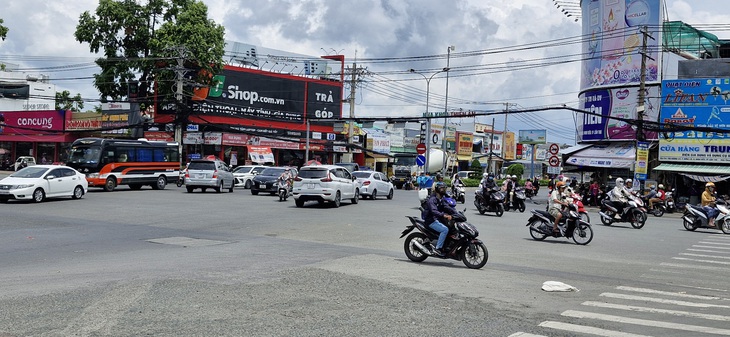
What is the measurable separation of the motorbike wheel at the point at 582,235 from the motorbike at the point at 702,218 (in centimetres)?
778

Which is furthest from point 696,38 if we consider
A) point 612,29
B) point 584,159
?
point 584,159

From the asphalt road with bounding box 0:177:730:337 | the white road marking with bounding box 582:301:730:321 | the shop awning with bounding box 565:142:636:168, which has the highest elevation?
the shop awning with bounding box 565:142:636:168

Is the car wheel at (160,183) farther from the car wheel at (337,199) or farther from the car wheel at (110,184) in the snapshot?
the car wheel at (337,199)

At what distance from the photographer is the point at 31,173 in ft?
86.0

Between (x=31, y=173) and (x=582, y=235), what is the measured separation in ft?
67.8

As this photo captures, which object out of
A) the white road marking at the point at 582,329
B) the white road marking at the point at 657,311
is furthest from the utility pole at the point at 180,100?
the white road marking at the point at 582,329

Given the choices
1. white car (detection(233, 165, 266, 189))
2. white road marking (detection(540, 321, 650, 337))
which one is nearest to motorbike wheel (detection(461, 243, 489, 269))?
white road marking (detection(540, 321, 650, 337))

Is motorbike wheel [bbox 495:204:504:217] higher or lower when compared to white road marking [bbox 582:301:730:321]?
higher

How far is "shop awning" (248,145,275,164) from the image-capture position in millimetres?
57562

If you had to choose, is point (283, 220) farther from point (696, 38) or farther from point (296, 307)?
point (696, 38)

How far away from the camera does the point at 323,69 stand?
68.2 m

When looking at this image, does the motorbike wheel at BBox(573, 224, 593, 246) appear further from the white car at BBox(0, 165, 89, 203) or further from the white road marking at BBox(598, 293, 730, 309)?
the white car at BBox(0, 165, 89, 203)

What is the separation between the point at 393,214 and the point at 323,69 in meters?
45.1

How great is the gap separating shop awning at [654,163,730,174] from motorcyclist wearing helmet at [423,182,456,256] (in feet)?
88.1
